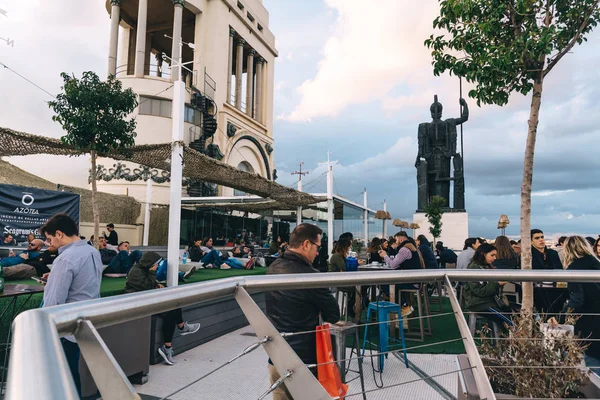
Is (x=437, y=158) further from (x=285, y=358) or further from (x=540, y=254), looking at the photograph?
(x=285, y=358)

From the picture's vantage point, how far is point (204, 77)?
76.4ft

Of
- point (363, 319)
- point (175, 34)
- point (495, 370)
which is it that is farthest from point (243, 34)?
point (495, 370)

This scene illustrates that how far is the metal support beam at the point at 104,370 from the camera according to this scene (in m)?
0.75

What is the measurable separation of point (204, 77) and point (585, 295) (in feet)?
74.2

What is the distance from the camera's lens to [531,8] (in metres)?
4.10

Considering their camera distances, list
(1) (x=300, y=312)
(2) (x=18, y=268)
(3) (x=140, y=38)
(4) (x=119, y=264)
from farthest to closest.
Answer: (3) (x=140, y=38)
(4) (x=119, y=264)
(2) (x=18, y=268)
(1) (x=300, y=312)

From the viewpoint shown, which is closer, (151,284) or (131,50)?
(151,284)

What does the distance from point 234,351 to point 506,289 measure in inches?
140

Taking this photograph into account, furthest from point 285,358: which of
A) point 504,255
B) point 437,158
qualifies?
point 437,158

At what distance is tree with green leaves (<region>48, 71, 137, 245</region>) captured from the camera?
21.8 feet

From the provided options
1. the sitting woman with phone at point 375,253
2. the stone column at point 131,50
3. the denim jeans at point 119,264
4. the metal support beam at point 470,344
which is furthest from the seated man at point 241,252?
the stone column at point 131,50

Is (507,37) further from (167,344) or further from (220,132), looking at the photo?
(220,132)

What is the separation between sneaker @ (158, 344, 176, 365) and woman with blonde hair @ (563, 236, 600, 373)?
4.32 m

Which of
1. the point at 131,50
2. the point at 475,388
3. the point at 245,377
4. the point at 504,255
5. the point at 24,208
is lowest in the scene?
the point at 245,377
